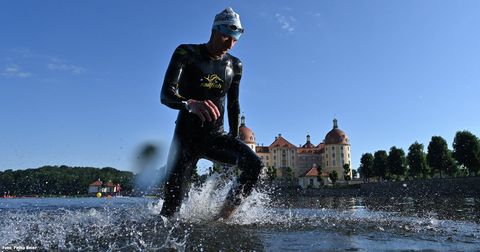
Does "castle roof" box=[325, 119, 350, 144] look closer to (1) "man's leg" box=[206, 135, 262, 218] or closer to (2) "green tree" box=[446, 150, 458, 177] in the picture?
(2) "green tree" box=[446, 150, 458, 177]

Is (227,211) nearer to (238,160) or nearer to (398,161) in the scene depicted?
(238,160)

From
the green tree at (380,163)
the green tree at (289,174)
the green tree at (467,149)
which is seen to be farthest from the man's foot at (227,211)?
the green tree at (289,174)

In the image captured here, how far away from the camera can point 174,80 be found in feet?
14.4

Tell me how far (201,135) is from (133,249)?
6.55 ft

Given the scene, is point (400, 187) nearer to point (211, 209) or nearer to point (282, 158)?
point (211, 209)

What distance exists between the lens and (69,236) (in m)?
3.52

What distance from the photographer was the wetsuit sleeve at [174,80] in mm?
4199

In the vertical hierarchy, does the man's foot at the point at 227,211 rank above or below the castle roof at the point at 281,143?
below

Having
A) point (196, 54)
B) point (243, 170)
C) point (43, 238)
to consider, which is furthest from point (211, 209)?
point (43, 238)

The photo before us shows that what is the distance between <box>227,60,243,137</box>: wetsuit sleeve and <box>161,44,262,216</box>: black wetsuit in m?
0.08

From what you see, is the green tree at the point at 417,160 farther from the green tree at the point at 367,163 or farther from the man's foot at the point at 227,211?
the man's foot at the point at 227,211

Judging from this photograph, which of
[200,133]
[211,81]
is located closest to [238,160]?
[200,133]

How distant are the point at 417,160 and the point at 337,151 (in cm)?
5495

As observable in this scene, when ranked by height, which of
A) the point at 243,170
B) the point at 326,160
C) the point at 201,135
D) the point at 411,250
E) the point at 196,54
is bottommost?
the point at 411,250
